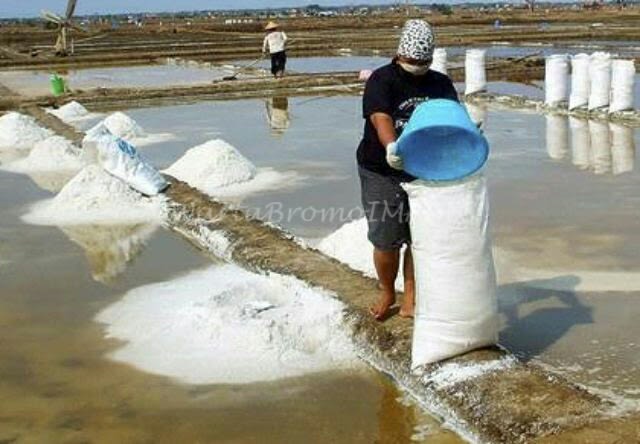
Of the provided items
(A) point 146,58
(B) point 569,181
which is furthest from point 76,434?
(A) point 146,58

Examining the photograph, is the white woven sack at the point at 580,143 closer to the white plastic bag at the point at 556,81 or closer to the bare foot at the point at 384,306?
the white plastic bag at the point at 556,81

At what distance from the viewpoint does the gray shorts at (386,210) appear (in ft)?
11.5

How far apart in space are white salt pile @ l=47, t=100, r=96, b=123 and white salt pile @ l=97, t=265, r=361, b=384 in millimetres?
8120

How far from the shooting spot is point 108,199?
6.49 metres

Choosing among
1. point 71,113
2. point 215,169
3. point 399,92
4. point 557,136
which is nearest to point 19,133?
point 71,113

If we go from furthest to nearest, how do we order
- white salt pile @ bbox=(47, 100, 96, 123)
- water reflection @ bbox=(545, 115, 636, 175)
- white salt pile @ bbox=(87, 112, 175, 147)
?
white salt pile @ bbox=(47, 100, 96, 123) → white salt pile @ bbox=(87, 112, 175, 147) → water reflection @ bbox=(545, 115, 636, 175)

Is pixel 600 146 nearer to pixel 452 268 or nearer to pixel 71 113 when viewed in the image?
pixel 452 268

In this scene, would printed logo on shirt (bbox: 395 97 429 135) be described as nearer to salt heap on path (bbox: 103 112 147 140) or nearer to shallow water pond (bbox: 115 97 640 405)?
shallow water pond (bbox: 115 97 640 405)

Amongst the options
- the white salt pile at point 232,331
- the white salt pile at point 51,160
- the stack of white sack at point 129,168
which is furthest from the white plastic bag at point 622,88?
the white salt pile at point 232,331

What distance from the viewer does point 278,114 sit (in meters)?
11.9

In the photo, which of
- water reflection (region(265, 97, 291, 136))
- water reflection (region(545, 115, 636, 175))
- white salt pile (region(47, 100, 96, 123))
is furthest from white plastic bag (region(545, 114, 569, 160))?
white salt pile (region(47, 100, 96, 123))

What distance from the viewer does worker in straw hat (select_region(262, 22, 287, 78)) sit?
15609 millimetres

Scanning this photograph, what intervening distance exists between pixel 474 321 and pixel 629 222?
8.93 feet

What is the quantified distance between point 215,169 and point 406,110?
4.07 meters
